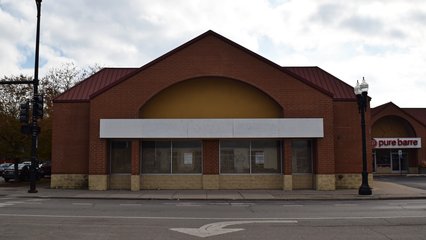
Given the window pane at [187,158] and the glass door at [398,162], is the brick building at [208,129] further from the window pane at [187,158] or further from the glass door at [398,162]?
the glass door at [398,162]

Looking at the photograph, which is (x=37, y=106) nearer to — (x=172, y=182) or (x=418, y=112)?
(x=172, y=182)

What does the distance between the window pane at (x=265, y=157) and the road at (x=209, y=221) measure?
796 cm

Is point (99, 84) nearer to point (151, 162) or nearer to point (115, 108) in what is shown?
point (115, 108)

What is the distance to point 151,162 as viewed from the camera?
25094 mm

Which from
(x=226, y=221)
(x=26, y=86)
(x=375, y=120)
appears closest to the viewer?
(x=226, y=221)

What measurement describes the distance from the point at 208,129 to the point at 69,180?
8171mm

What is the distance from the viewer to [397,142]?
46.8 meters

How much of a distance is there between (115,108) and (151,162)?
3.47 m

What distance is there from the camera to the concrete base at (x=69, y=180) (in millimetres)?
25188

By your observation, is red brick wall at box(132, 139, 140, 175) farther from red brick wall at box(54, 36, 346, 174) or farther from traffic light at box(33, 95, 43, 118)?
traffic light at box(33, 95, 43, 118)

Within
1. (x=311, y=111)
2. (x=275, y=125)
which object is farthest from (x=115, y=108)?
(x=311, y=111)

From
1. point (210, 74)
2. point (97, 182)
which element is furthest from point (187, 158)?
point (97, 182)

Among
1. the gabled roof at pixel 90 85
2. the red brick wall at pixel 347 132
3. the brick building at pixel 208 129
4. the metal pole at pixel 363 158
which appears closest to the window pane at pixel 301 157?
the brick building at pixel 208 129

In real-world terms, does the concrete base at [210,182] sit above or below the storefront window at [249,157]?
below
